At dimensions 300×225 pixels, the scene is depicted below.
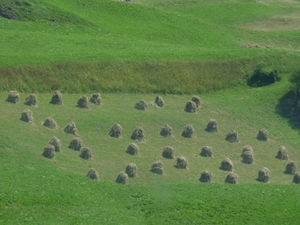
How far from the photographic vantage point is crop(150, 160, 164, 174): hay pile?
80312 millimetres

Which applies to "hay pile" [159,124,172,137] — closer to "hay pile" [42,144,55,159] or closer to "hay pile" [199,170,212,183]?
"hay pile" [199,170,212,183]

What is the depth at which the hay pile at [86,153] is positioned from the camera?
80.8 meters

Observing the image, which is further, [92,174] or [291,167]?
[291,167]

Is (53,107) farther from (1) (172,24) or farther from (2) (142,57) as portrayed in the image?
(1) (172,24)

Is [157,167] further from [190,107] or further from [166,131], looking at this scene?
[190,107]

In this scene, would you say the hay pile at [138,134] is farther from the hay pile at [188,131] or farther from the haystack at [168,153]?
the hay pile at [188,131]

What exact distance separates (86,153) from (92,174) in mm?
4859

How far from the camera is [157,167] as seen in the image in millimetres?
80500

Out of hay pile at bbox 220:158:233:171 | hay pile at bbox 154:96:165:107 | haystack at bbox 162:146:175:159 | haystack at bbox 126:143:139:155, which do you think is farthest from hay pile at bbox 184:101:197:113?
haystack at bbox 126:143:139:155

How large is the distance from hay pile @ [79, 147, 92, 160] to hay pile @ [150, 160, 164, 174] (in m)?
4.79

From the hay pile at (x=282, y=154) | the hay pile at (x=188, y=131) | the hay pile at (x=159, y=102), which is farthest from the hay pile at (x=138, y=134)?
the hay pile at (x=282, y=154)

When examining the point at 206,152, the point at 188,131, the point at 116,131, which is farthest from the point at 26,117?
the point at 206,152

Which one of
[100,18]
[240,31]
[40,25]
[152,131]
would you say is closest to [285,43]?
[240,31]

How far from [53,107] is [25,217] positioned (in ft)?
81.6
